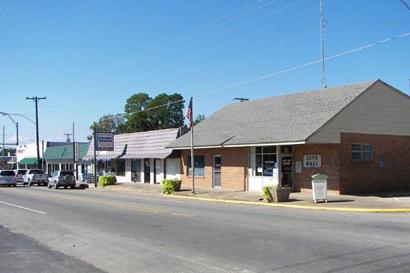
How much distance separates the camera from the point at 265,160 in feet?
100

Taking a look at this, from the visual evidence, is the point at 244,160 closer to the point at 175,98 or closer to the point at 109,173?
the point at 109,173

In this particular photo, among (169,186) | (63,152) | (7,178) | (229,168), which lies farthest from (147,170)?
(63,152)

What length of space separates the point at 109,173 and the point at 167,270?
43.1 m

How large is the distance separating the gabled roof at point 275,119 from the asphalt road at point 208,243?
10.2m

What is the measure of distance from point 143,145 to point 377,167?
69.7ft

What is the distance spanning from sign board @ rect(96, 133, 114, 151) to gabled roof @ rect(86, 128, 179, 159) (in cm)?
102

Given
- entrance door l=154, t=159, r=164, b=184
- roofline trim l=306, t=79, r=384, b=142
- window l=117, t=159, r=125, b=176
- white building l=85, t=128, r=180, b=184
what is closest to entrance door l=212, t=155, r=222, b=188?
white building l=85, t=128, r=180, b=184

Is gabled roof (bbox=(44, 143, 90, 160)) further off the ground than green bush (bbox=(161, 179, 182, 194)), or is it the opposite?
gabled roof (bbox=(44, 143, 90, 160))

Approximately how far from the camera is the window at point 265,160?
2995 cm

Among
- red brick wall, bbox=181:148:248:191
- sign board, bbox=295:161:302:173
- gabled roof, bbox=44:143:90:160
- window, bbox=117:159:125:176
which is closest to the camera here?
sign board, bbox=295:161:302:173

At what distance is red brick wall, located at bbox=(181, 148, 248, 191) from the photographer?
32375 mm

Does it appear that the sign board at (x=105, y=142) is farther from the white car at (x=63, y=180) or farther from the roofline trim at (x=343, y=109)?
the roofline trim at (x=343, y=109)

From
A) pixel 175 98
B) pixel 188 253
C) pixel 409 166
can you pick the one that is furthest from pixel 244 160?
pixel 175 98

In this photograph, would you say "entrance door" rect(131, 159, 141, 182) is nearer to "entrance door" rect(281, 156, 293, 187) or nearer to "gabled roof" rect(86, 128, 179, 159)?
"gabled roof" rect(86, 128, 179, 159)
